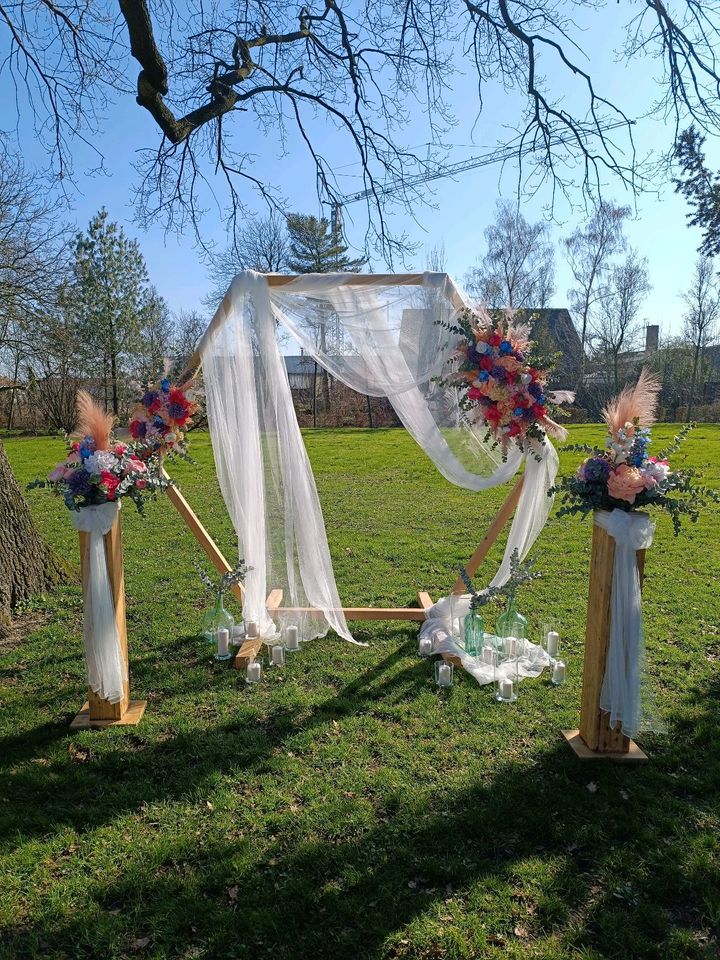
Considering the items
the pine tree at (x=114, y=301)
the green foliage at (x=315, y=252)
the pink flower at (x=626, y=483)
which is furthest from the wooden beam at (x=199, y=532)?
the pine tree at (x=114, y=301)

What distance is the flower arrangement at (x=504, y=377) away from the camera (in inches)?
148

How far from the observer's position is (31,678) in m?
3.96

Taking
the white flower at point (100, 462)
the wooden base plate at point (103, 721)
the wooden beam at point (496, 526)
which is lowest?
the wooden base plate at point (103, 721)

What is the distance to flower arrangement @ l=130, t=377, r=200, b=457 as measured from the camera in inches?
169

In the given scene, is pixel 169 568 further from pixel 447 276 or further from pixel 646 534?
pixel 646 534

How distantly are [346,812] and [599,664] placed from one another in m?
1.42

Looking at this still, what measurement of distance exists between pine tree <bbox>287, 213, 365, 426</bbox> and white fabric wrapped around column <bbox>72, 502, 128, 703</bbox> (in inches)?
72.4

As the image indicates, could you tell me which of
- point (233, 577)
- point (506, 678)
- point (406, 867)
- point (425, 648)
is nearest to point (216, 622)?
point (233, 577)

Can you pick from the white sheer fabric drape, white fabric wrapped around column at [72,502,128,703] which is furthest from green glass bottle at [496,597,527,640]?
white fabric wrapped around column at [72,502,128,703]

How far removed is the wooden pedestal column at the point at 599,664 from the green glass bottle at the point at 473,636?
1088 mm

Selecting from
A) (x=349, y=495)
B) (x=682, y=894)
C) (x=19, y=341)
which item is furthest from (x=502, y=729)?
(x=19, y=341)

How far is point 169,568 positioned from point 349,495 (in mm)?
4175

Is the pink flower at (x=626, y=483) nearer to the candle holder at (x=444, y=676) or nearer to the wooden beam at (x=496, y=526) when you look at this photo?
the wooden beam at (x=496, y=526)

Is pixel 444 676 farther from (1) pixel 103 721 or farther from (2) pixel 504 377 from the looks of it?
(1) pixel 103 721
